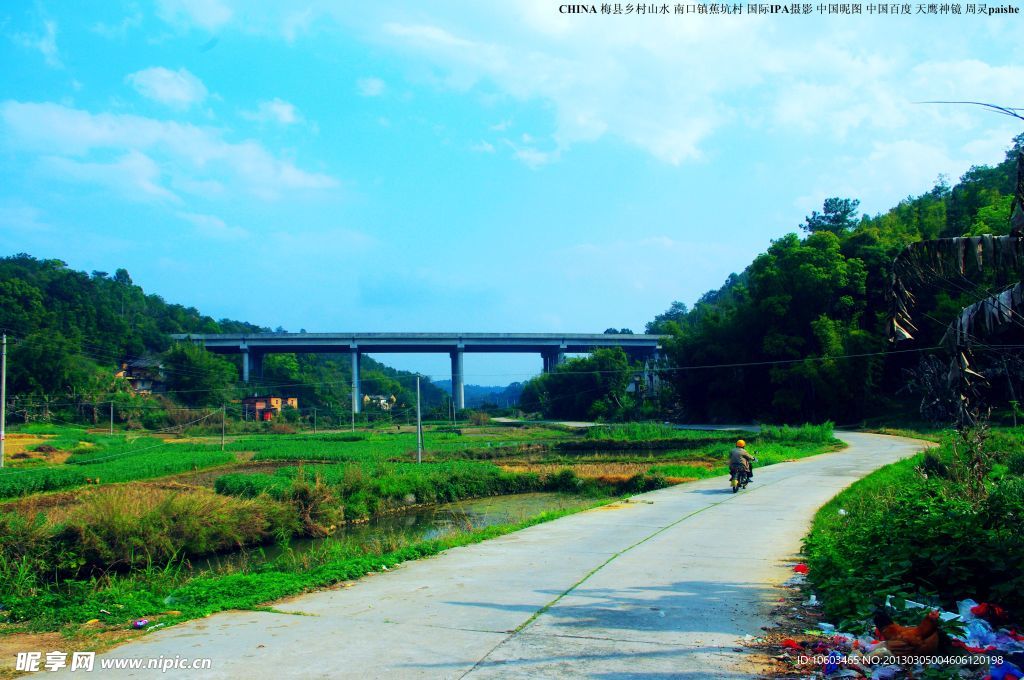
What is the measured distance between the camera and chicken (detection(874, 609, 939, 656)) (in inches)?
190

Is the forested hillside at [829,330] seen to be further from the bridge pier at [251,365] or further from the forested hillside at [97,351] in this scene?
the bridge pier at [251,365]

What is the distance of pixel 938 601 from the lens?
585 centimetres

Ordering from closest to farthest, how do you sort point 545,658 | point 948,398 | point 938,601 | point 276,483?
point 545,658 → point 938,601 → point 948,398 → point 276,483

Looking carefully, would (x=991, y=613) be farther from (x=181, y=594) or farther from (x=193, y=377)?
(x=193, y=377)

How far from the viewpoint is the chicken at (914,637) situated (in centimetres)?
484

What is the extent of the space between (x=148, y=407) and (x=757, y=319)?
55.0 meters

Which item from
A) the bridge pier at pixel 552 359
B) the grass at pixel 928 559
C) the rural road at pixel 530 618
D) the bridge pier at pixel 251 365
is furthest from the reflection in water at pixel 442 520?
the bridge pier at pixel 552 359

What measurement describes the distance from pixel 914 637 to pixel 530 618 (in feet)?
9.99

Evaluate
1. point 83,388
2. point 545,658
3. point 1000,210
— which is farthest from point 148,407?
point 545,658

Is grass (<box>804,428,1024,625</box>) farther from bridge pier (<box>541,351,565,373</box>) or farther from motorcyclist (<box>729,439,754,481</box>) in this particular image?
bridge pier (<box>541,351,565,373</box>)

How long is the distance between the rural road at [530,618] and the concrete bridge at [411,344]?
74461 millimetres

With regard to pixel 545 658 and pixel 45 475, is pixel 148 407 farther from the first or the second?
pixel 545 658

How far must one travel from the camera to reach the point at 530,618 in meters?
6.57

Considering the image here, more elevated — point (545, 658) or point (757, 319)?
point (757, 319)
